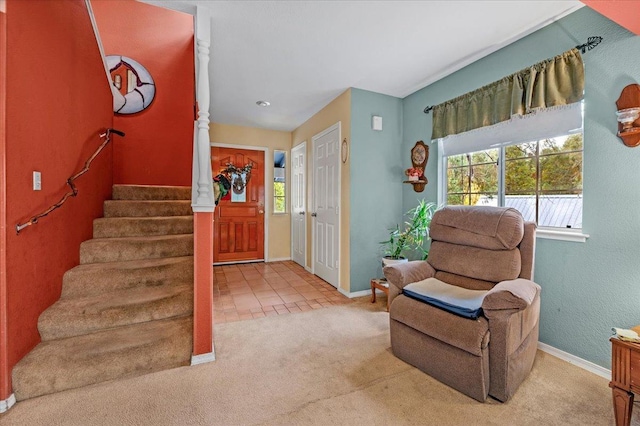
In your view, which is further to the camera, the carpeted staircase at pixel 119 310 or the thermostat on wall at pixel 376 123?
the thermostat on wall at pixel 376 123

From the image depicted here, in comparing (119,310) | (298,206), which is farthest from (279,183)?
(119,310)

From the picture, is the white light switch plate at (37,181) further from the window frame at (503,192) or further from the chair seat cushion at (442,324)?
the window frame at (503,192)

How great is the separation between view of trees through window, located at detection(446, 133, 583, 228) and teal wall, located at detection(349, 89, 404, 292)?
89 cm

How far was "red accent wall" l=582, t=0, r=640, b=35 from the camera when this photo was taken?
1414mm

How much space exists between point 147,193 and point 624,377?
13.6 feet

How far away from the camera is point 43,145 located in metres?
1.81

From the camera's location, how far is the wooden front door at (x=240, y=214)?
4918 mm

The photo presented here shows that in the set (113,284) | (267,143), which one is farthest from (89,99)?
(267,143)

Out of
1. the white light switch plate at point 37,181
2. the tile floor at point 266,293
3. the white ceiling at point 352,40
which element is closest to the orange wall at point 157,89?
the white ceiling at point 352,40

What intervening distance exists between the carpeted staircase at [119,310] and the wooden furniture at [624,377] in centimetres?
245

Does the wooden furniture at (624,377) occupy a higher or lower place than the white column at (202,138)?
lower

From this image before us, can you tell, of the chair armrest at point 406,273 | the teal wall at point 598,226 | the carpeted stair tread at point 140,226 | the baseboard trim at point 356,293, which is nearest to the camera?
the teal wall at point 598,226

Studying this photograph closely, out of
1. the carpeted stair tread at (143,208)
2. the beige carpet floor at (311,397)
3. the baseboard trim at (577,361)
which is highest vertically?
the carpeted stair tread at (143,208)

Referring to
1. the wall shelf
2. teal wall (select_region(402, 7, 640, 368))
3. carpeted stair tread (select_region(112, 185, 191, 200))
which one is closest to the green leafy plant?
the wall shelf
